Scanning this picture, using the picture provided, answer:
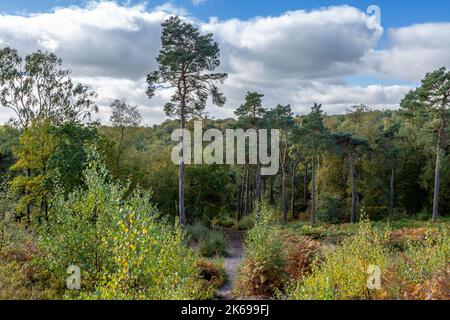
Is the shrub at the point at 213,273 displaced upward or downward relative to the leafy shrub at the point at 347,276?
downward

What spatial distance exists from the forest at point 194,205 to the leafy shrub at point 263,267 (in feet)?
0.12

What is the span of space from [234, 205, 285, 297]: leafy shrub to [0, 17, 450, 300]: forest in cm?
4

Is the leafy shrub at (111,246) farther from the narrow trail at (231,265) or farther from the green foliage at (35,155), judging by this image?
the green foliage at (35,155)

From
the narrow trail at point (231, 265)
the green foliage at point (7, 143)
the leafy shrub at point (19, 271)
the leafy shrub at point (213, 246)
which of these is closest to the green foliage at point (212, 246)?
the leafy shrub at point (213, 246)

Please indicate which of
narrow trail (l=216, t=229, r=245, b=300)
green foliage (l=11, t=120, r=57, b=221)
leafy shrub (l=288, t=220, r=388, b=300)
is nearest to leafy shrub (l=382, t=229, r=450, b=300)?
leafy shrub (l=288, t=220, r=388, b=300)

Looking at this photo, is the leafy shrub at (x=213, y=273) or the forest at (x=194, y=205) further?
the leafy shrub at (x=213, y=273)

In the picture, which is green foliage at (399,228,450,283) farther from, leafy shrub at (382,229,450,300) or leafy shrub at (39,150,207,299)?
leafy shrub at (39,150,207,299)

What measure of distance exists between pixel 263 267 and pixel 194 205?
1701 cm

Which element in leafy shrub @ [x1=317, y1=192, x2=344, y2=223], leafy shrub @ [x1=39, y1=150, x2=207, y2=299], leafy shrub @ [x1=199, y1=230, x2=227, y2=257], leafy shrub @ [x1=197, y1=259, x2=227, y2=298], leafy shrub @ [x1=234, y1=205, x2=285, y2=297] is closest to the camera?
leafy shrub @ [x1=39, y1=150, x2=207, y2=299]

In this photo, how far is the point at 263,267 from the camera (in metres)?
9.52

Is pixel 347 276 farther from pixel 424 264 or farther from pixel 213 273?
pixel 213 273

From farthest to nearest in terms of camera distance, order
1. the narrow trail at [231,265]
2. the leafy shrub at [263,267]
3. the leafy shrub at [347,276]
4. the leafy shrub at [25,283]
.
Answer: the narrow trail at [231,265]
the leafy shrub at [263,267]
the leafy shrub at [25,283]
the leafy shrub at [347,276]

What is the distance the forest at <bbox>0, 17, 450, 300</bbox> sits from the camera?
6.11m

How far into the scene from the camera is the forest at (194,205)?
611 centimetres
